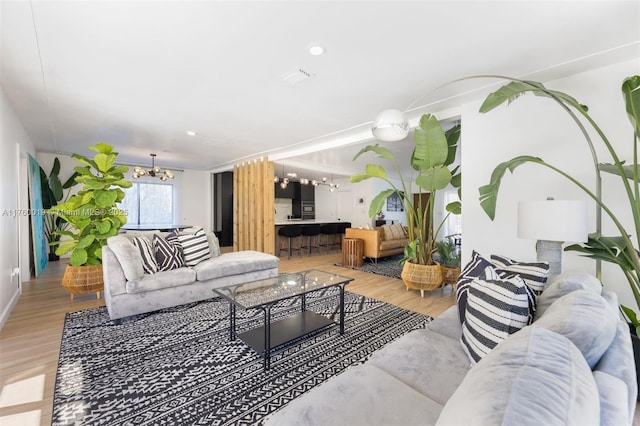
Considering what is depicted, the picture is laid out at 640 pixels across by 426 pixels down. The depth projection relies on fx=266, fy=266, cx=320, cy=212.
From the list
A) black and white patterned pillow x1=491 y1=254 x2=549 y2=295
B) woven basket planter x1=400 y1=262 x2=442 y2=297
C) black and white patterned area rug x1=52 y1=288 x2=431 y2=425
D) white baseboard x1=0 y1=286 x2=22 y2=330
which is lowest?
black and white patterned area rug x1=52 y1=288 x2=431 y2=425

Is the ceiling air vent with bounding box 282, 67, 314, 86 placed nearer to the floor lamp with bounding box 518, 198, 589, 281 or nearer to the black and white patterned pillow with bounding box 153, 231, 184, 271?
the floor lamp with bounding box 518, 198, 589, 281

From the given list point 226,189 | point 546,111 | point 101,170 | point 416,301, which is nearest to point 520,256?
point 416,301

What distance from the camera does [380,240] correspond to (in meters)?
5.97

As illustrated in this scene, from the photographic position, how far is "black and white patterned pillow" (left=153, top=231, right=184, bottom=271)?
10.6 feet

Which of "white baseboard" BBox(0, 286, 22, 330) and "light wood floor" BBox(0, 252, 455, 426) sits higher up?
"white baseboard" BBox(0, 286, 22, 330)

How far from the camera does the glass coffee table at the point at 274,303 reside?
2.08m

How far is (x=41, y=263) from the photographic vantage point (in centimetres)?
485

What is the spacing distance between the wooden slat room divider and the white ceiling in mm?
2282

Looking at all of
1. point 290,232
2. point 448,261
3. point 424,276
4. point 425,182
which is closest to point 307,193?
point 290,232

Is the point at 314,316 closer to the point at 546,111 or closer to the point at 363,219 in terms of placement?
the point at 546,111

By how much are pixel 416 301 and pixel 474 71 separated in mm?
2715

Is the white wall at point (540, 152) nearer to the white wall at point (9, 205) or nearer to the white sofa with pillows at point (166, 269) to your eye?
the white sofa with pillows at point (166, 269)

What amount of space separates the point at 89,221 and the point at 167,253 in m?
1.13

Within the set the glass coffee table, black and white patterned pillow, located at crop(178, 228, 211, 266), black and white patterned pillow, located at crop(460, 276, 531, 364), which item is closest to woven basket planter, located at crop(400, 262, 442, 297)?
the glass coffee table
